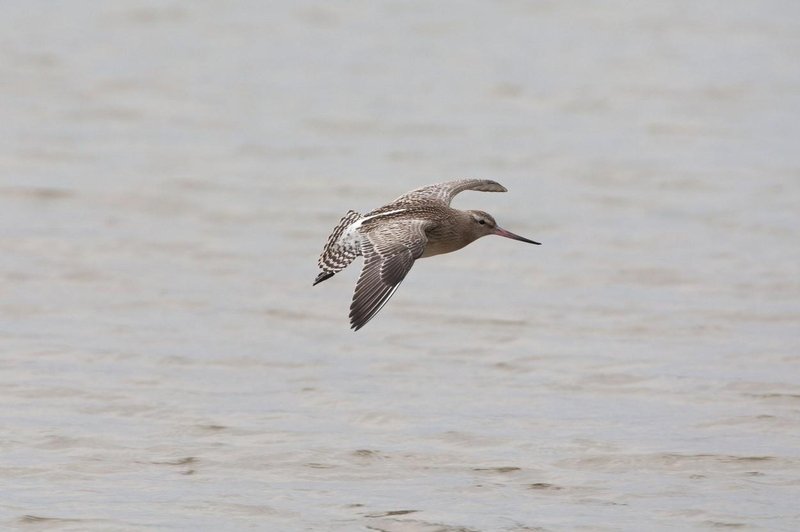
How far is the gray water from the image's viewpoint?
889 centimetres

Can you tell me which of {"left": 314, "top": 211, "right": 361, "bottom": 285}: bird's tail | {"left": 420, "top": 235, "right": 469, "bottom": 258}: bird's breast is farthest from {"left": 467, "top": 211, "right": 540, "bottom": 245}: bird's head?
{"left": 314, "top": 211, "right": 361, "bottom": 285}: bird's tail

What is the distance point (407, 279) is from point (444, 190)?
8.90 ft

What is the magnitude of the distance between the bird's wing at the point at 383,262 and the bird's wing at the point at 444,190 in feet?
2.62

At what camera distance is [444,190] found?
1056 centimetres

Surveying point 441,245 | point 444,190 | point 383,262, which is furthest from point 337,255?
point 444,190

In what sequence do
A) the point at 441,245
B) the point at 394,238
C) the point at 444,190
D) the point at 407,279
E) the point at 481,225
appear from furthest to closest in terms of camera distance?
the point at 407,279, the point at 444,190, the point at 481,225, the point at 441,245, the point at 394,238

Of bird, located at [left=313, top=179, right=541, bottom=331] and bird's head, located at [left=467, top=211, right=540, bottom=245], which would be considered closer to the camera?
bird, located at [left=313, top=179, right=541, bottom=331]

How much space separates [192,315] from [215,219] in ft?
8.94

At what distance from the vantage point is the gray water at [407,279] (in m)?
8.89

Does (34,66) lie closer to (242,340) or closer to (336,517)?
(242,340)

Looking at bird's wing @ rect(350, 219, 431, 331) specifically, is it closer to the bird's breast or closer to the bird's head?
the bird's breast

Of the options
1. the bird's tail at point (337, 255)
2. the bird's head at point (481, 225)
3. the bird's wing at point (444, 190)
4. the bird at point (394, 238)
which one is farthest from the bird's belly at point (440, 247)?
the bird's tail at point (337, 255)

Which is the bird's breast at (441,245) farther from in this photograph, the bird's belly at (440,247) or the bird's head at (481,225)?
the bird's head at (481,225)

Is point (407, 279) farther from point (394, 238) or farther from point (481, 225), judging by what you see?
point (394, 238)
